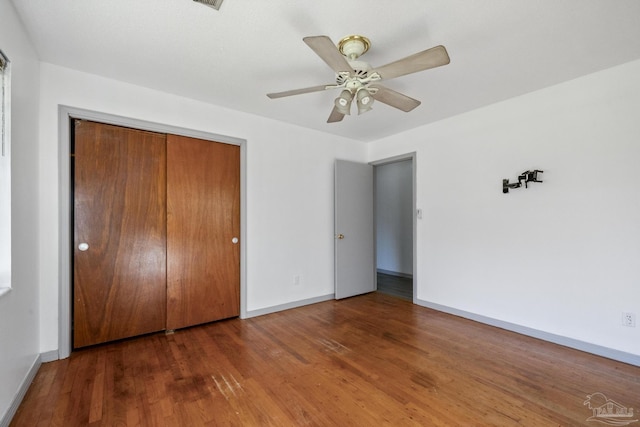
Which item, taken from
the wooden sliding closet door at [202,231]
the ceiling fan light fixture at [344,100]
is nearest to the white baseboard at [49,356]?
the wooden sliding closet door at [202,231]

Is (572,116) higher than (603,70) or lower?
lower

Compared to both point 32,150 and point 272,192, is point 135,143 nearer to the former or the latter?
point 32,150

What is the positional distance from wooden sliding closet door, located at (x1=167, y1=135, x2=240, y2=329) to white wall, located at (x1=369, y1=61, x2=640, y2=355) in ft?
8.10

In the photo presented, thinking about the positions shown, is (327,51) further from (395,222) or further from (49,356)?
(395,222)

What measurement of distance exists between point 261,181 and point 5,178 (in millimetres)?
2151

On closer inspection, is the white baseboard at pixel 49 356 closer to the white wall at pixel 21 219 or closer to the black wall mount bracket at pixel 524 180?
the white wall at pixel 21 219

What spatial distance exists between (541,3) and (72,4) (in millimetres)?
2817

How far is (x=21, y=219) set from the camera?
6.11 ft

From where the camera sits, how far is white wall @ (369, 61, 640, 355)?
231cm

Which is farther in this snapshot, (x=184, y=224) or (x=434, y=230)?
(x=434, y=230)

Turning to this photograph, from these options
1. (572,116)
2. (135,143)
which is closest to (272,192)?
(135,143)

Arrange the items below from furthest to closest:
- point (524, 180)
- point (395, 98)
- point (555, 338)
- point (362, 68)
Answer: point (524, 180) < point (555, 338) < point (395, 98) < point (362, 68)

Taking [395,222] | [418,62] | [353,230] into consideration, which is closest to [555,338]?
[353,230]

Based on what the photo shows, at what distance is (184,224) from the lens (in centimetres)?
296
